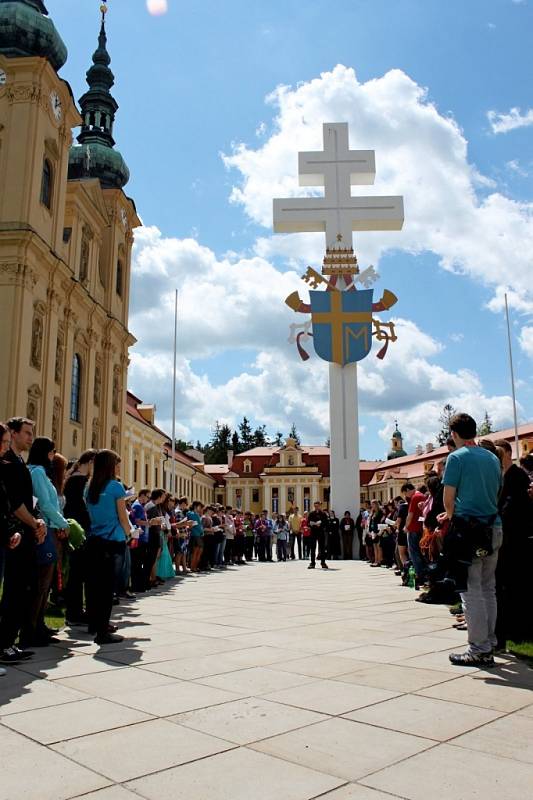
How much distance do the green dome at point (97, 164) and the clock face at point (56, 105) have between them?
1009 centimetres

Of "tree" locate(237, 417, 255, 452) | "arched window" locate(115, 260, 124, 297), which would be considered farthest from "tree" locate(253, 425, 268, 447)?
"arched window" locate(115, 260, 124, 297)

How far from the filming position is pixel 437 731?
3.38 meters

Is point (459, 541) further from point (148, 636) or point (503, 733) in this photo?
point (148, 636)

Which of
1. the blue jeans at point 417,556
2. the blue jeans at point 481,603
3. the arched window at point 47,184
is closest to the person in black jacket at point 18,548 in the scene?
the blue jeans at point 481,603

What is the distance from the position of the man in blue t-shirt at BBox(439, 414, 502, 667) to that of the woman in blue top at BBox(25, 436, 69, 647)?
3473 mm

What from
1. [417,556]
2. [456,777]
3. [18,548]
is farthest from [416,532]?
[456,777]

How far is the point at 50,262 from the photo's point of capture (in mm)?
29375

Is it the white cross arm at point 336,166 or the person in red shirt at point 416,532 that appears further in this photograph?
the white cross arm at point 336,166

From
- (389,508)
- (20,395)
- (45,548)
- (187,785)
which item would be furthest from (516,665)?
(20,395)

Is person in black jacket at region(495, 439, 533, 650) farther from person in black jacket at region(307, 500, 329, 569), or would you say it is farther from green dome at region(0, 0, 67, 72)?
green dome at region(0, 0, 67, 72)

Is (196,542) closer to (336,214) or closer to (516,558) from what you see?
(516,558)

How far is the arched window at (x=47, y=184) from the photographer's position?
98.8 ft

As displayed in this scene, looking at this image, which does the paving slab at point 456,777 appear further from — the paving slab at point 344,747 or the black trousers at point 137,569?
the black trousers at point 137,569

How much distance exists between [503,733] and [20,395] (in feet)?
83.2
